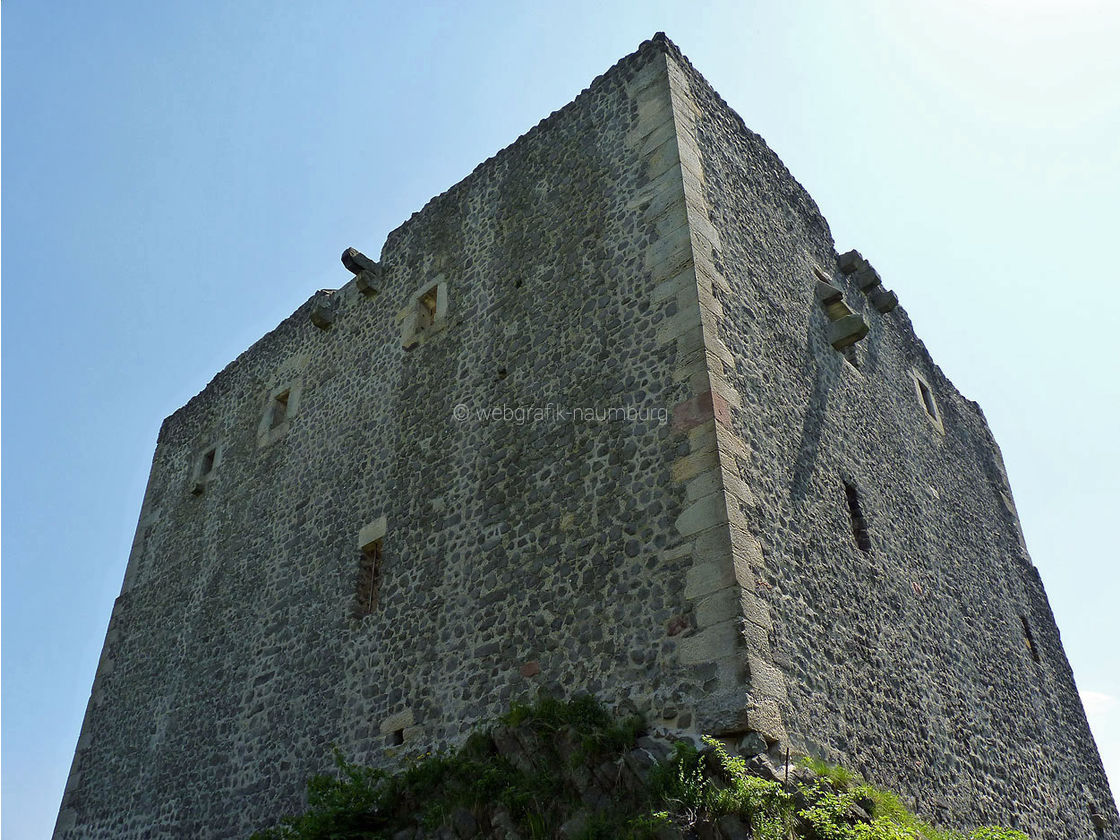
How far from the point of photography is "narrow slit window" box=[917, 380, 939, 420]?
12.7 m

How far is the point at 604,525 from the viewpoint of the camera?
7.24m

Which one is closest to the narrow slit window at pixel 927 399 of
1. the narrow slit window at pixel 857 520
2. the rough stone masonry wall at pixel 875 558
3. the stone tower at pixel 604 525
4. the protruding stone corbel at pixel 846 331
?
the stone tower at pixel 604 525

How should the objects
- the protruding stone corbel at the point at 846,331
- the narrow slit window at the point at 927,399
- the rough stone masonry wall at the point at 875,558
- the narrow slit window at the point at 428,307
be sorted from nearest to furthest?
the rough stone masonry wall at the point at 875,558
the protruding stone corbel at the point at 846,331
the narrow slit window at the point at 428,307
the narrow slit window at the point at 927,399

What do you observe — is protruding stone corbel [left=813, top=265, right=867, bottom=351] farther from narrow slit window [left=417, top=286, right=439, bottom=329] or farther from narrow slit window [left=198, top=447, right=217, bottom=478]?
narrow slit window [left=198, top=447, right=217, bottom=478]

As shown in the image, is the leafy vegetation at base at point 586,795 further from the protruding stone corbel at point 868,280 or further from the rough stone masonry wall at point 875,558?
the protruding stone corbel at point 868,280

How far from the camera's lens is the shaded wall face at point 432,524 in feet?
23.9

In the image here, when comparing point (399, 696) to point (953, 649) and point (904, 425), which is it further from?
point (904, 425)

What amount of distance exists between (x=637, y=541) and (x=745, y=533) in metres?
0.82

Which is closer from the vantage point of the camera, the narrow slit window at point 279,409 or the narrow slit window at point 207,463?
the narrow slit window at point 279,409

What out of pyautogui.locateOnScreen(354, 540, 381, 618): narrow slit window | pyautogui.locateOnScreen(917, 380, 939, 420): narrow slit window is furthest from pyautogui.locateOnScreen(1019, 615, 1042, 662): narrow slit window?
pyautogui.locateOnScreen(354, 540, 381, 618): narrow slit window

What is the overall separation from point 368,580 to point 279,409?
422 centimetres

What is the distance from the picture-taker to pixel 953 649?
947 centimetres

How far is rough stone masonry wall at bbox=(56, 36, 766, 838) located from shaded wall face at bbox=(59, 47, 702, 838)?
31 mm

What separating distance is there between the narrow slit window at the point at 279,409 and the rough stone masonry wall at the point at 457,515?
0.07m
